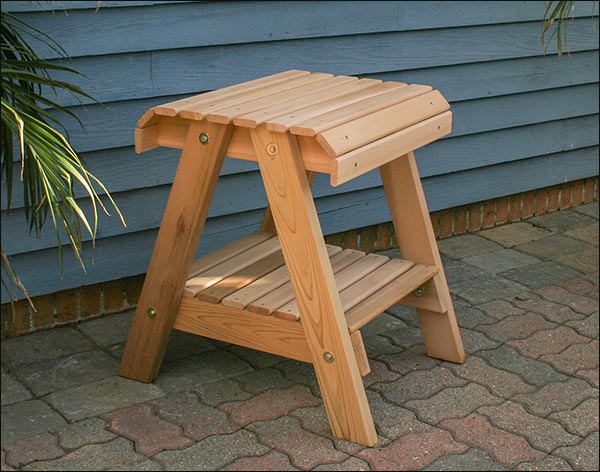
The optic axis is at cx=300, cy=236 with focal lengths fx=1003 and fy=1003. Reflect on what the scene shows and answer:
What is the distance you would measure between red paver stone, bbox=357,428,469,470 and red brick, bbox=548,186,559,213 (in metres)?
2.38

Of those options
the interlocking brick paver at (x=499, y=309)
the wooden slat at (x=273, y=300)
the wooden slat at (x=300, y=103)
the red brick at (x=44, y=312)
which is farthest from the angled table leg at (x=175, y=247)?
the interlocking brick paver at (x=499, y=309)

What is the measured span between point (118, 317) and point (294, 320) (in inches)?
40.0

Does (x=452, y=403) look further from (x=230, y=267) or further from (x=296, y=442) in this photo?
(x=230, y=267)

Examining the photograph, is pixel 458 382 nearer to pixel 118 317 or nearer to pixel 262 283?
pixel 262 283

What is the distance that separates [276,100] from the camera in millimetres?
2799

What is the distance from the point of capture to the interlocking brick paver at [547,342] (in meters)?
3.34

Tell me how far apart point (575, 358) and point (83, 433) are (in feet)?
5.26


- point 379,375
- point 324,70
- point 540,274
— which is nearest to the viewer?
point 379,375

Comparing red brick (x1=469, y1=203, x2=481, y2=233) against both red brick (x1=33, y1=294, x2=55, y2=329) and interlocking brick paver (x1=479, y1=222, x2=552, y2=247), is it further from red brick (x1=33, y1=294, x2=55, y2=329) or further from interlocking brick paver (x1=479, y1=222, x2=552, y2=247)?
red brick (x1=33, y1=294, x2=55, y2=329)

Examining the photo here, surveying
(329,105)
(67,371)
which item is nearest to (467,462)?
(329,105)

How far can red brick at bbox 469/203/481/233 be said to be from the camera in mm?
4582

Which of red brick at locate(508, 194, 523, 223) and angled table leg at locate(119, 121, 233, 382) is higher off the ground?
angled table leg at locate(119, 121, 233, 382)

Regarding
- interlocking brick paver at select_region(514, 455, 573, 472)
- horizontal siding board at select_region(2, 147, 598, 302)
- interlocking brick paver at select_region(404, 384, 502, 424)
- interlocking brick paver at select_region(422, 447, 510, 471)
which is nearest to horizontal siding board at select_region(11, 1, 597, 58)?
horizontal siding board at select_region(2, 147, 598, 302)

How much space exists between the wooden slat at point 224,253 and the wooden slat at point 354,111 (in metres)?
0.69
